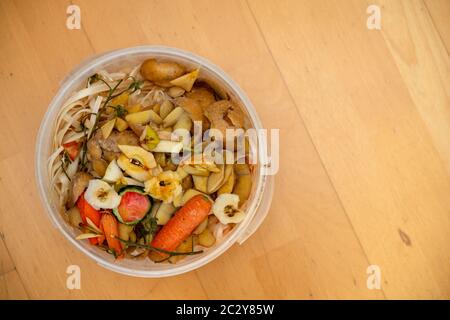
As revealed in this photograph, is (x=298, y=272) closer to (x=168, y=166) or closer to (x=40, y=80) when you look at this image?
(x=168, y=166)

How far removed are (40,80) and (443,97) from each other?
26.6 inches

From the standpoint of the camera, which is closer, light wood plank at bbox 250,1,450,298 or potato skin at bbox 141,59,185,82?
potato skin at bbox 141,59,185,82

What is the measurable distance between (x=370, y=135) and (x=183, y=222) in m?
0.36

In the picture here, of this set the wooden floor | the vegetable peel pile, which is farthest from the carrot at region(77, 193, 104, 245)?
the wooden floor

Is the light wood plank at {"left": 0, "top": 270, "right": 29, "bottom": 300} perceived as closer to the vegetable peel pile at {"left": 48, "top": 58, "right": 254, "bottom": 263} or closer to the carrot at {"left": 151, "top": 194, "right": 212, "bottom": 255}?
the vegetable peel pile at {"left": 48, "top": 58, "right": 254, "bottom": 263}

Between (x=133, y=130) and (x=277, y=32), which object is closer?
(x=133, y=130)

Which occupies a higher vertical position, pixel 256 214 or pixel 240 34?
pixel 240 34

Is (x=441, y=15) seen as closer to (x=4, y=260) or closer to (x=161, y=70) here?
(x=161, y=70)

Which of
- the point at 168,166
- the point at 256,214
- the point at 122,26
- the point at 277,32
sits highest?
the point at 122,26

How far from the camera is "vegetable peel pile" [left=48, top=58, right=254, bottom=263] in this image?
Result: 0.67 m
